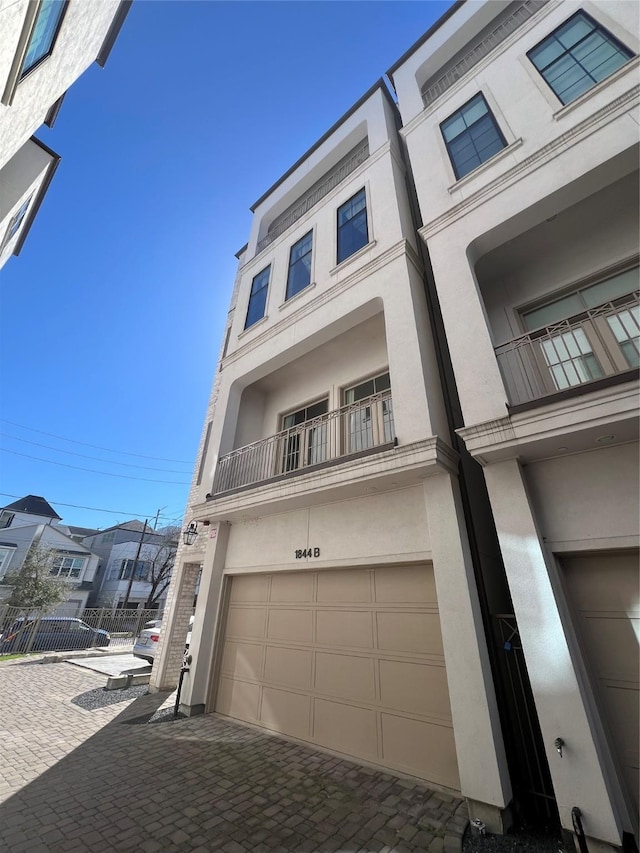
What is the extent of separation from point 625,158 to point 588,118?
2.99 ft

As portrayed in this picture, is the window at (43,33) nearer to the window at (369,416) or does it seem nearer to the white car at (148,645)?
the window at (369,416)

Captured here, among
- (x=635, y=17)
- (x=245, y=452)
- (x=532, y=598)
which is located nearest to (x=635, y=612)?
(x=532, y=598)

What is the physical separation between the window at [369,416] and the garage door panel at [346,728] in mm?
3849

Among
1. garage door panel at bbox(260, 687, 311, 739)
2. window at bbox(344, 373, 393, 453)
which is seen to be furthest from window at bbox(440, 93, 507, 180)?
garage door panel at bbox(260, 687, 311, 739)

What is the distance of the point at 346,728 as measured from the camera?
495 cm

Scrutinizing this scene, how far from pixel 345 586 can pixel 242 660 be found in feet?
9.36

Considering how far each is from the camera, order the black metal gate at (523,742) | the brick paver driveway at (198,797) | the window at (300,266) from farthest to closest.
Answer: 1. the window at (300,266)
2. the black metal gate at (523,742)
3. the brick paver driveway at (198,797)

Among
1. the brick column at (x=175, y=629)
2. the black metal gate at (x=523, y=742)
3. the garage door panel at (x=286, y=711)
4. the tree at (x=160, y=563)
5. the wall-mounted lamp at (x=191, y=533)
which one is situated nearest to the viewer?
the black metal gate at (x=523, y=742)

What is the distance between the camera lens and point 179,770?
178 inches

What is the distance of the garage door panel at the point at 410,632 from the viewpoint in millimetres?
4578

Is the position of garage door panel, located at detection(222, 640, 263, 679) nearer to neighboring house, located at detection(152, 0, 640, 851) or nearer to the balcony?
neighboring house, located at detection(152, 0, 640, 851)

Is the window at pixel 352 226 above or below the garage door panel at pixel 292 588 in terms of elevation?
above

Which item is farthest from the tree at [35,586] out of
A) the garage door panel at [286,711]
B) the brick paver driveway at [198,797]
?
the garage door panel at [286,711]

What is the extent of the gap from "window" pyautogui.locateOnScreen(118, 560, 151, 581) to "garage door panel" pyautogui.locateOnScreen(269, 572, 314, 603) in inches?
1302
